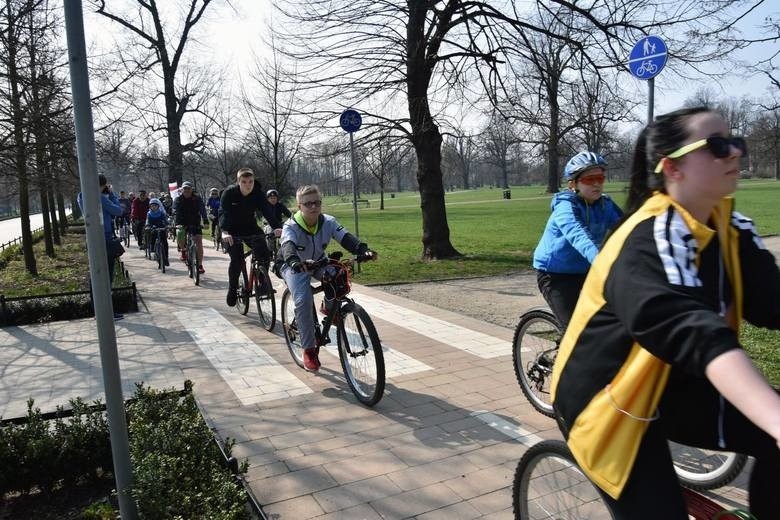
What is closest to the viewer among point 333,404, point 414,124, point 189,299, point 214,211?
point 333,404

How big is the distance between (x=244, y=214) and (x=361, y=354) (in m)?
3.90

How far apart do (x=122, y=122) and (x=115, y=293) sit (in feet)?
13.5

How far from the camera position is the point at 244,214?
805 cm

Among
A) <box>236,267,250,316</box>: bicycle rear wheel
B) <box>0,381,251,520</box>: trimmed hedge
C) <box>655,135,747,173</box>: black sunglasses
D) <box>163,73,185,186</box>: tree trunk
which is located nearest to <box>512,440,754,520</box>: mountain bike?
<box>655,135,747,173</box>: black sunglasses

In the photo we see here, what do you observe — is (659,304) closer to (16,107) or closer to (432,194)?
(16,107)

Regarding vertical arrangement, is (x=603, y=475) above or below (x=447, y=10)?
below

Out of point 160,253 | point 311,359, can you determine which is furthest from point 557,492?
point 160,253

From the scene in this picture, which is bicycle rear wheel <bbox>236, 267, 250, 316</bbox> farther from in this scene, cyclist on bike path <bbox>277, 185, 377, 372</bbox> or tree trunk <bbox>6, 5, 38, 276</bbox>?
tree trunk <bbox>6, 5, 38, 276</bbox>

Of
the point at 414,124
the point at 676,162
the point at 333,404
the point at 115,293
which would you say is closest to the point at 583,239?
the point at 676,162

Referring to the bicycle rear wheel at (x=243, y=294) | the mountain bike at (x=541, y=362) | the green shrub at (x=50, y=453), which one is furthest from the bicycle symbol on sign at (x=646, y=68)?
the green shrub at (x=50, y=453)

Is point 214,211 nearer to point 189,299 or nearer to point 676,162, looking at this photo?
point 189,299

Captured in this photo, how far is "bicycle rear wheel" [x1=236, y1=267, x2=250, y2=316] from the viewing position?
820 centimetres

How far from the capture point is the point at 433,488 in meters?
3.42

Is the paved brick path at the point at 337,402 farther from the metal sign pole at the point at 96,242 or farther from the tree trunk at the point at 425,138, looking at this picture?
the tree trunk at the point at 425,138
